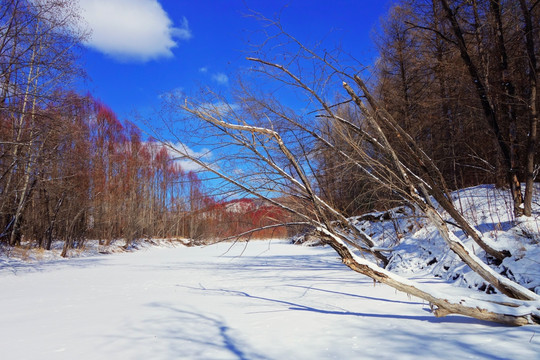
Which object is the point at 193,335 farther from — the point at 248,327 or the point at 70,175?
the point at 70,175

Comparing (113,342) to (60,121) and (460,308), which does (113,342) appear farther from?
A: (60,121)

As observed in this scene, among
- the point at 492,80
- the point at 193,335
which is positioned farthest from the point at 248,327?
the point at 492,80

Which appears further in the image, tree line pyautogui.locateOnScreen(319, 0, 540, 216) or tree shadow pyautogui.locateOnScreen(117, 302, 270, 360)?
tree line pyautogui.locateOnScreen(319, 0, 540, 216)

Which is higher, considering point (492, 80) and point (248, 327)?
point (492, 80)

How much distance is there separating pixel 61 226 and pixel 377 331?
18.3 metres

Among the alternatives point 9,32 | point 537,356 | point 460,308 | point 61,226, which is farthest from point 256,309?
point 61,226

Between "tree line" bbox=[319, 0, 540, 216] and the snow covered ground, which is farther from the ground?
"tree line" bbox=[319, 0, 540, 216]

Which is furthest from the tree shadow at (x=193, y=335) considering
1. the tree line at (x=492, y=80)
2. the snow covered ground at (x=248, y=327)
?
the tree line at (x=492, y=80)

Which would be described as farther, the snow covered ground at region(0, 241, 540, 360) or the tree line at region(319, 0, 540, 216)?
the tree line at region(319, 0, 540, 216)

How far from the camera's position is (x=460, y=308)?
108 inches

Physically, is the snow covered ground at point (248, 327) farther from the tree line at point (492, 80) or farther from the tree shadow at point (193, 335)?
the tree line at point (492, 80)

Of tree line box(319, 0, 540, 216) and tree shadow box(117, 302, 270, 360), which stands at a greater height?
tree line box(319, 0, 540, 216)

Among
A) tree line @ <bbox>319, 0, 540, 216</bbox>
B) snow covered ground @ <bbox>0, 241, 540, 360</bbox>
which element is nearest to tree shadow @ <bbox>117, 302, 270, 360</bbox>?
snow covered ground @ <bbox>0, 241, 540, 360</bbox>

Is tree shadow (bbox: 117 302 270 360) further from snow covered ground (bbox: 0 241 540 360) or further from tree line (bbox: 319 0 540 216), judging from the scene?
tree line (bbox: 319 0 540 216)
